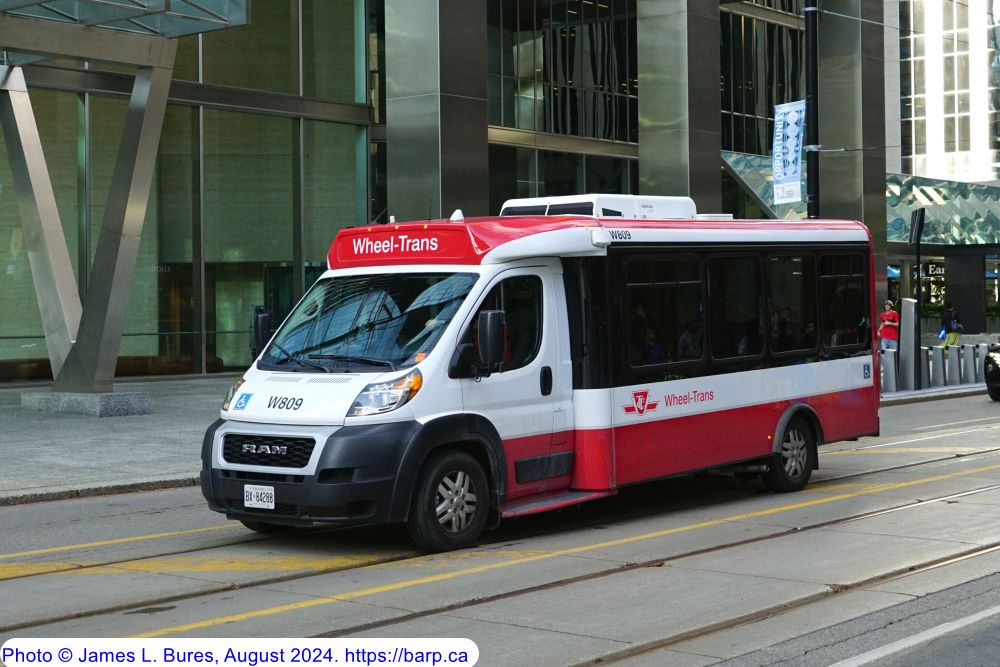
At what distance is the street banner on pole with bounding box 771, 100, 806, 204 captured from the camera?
72.8ft

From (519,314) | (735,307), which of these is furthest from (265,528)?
(735,307)

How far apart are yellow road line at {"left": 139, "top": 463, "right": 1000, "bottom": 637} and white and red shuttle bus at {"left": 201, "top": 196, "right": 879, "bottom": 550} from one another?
22.6 inches

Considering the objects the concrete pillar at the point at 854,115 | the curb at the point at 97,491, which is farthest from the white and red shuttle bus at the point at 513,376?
the concrete pillar at the point at 854,115

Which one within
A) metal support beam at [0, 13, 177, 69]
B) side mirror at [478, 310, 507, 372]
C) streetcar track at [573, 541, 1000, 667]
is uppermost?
metal support beam at [0, 13, 177, 69]

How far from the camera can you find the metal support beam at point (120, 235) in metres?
21.6

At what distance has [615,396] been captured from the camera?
35.9ft

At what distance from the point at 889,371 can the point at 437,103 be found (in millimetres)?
10845

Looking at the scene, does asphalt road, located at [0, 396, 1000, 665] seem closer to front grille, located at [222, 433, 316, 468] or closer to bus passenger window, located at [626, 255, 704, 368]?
front grille, located at [222, 433, 316, 468]

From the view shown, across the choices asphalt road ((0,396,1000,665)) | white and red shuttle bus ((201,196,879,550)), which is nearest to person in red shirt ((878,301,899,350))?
asphalt road ((0,396,1000,665))

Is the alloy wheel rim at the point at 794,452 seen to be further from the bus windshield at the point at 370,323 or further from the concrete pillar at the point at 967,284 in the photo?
the concrete pillar at the point at 967,284

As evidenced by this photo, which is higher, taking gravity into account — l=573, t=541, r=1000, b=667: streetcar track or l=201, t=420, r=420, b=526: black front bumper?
l=201, t=420, r=420, b=526: black front bumper

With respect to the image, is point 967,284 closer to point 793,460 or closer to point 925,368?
point 925,368

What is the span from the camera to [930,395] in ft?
86.7

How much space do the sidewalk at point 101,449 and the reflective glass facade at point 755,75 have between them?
881 inches
